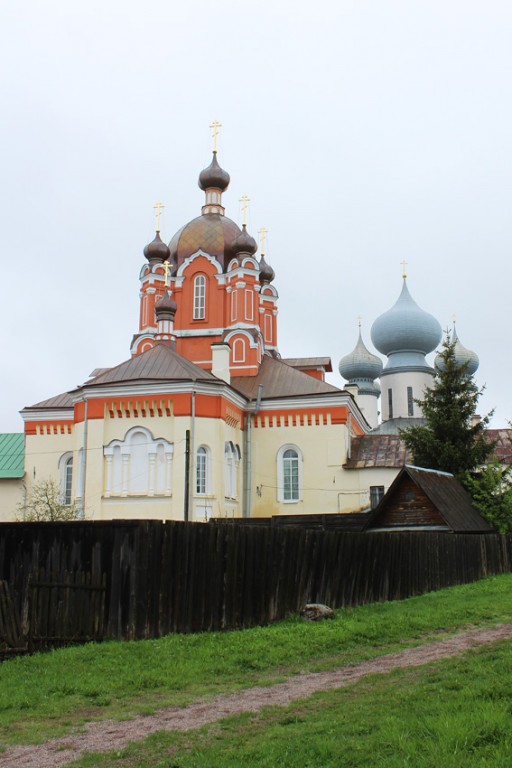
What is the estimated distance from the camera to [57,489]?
34219mm

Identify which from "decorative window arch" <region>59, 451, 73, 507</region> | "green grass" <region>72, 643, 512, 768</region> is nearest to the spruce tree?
"decorative window arch" <region>59, 451, 73, 507</region>

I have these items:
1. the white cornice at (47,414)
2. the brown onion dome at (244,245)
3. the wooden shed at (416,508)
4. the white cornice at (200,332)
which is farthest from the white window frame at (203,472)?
the brown onion dome at (244,245)

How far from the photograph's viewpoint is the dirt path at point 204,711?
6020 mm

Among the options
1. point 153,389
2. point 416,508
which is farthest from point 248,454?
point 416,508

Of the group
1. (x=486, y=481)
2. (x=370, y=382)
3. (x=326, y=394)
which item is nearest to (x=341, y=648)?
(x=486, y=481)

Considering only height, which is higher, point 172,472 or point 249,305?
point 249,305

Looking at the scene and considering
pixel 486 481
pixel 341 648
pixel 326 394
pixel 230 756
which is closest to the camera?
pixel 230 756

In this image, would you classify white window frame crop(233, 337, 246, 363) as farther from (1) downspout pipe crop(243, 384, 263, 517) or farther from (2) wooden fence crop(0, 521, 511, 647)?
(2) wooden fence crop(0, 521, 511, 647)

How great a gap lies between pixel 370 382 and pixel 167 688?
48.7 m

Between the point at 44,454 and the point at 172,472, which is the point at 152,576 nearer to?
the point at 172,472

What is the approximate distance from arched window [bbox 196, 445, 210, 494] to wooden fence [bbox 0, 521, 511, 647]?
54.8ft

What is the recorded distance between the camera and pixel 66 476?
116ft

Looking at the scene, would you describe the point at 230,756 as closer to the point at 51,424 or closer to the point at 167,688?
the point at 167,688

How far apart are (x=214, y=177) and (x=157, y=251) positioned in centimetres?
461
